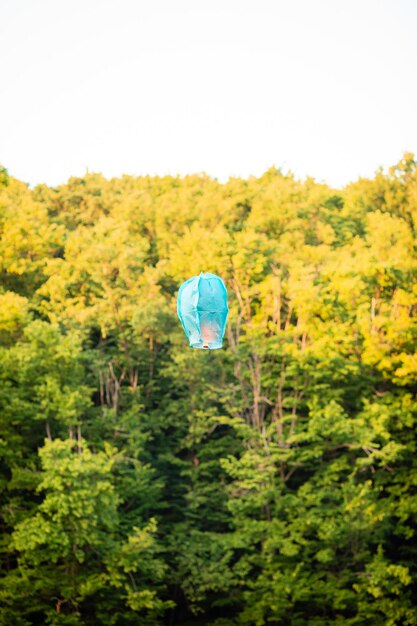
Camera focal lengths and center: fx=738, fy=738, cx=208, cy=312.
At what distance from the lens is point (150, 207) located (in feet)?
88.3

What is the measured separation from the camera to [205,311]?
675 centimetres

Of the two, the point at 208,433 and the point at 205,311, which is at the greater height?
the point at 205,311

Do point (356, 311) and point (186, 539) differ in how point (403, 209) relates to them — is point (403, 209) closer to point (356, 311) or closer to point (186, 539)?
point (356, 311)

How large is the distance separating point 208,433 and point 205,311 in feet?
49.6

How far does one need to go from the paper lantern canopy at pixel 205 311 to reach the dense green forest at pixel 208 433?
35.4 feet

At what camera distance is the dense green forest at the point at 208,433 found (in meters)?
17.8

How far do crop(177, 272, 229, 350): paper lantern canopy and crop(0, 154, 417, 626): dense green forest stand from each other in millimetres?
10798

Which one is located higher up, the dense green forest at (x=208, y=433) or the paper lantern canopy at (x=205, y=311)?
the paper lantern canopy at (x=205, y=311)

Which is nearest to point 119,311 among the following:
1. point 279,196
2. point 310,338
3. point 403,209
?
point 310,338

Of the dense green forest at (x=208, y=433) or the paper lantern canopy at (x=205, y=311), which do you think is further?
the dense green forest at (x=208, y=433)

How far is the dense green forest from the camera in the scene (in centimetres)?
1783

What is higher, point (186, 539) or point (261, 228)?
point (261, 228)

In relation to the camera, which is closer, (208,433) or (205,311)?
(205,311)

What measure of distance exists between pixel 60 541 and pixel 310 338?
9.05 meters
